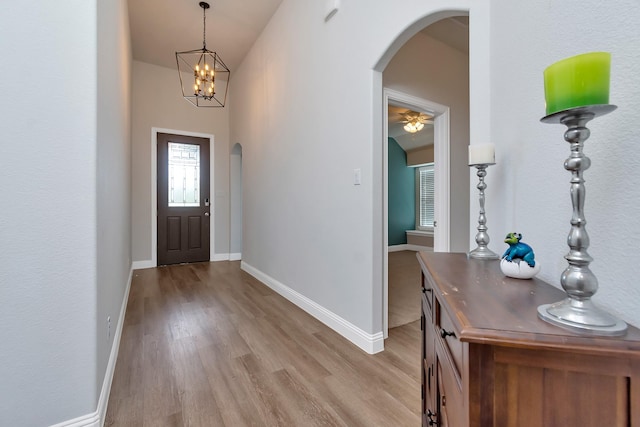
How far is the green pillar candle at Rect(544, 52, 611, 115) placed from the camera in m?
0.54

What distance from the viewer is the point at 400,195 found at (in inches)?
287

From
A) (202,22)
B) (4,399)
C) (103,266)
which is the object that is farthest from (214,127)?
(4,399)

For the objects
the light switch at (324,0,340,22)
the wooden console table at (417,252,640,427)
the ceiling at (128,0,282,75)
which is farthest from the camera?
the ceiling at (128,0,282,75)

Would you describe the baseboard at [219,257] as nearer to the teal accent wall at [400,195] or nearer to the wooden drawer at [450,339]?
the teal accent wall at [400,195]

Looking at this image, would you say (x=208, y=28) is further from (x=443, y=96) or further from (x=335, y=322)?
(x=335, y=322)

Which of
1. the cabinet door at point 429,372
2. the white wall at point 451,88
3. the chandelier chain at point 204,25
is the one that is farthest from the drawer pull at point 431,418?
the chandelier chain at point 204,25

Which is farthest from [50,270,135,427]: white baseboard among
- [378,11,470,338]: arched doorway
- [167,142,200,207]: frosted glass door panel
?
[167,142,200,207]: frosted glass door panel

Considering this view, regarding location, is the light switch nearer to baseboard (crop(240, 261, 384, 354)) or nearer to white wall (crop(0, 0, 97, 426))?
white wall (crop(0, 0, 97, 426))

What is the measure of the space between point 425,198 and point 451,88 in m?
4.51

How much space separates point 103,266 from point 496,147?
2117 millimetres

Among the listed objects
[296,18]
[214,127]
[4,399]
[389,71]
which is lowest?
[4,399]

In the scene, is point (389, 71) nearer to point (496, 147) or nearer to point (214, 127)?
point (496, 147)

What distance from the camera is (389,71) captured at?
8.31 ft

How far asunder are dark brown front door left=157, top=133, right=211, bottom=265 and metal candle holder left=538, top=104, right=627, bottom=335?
5.41 m
